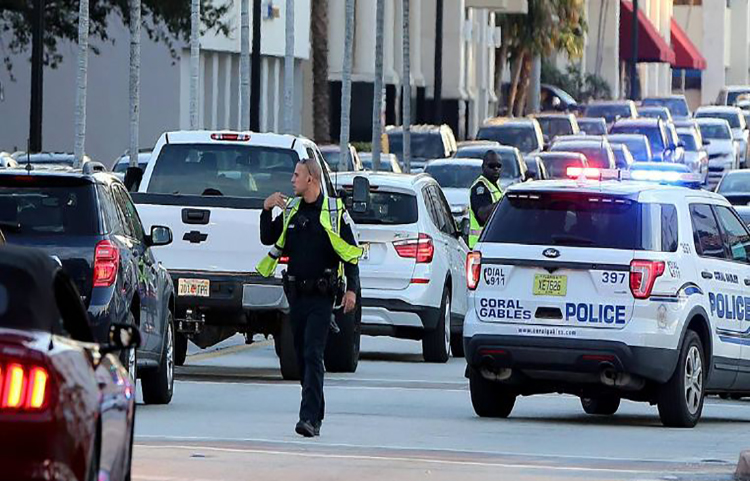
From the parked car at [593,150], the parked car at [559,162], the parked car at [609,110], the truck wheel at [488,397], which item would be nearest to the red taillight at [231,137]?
the truck wheel at [488,397]

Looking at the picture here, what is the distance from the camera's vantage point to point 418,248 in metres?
20.9

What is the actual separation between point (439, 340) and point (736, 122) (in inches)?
1899

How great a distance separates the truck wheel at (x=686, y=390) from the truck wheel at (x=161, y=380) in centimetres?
357

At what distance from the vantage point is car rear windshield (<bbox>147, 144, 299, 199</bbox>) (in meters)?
18.7

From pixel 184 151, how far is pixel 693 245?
526cm

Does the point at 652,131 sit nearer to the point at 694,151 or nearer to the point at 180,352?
the point at 694,151

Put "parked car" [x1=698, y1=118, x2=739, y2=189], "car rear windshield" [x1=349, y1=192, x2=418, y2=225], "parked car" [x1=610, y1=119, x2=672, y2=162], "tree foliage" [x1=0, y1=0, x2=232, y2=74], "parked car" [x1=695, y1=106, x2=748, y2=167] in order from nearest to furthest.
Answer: "car rear windshield" [x1=349, y1=192, x2=418, y2=225], "tree foliage" [x1=0, y1=0, x2=232, y2=74], "parked car" [x1=610, y1=119, x2=672, y2=162], "parked car" [x1=698, y1=118, x2=739, y2=189], "parked car" [x1=695, y1=106, x2=748, y2=167]

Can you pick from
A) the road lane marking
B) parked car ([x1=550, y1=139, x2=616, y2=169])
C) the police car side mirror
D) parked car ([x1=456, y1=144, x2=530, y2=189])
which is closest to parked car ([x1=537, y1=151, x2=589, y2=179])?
parked car ([x1=550, y1=139, x2=616, y2=169])

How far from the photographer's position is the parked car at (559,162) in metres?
40.2

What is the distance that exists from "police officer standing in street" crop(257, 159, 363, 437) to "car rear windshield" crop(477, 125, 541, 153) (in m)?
33.2

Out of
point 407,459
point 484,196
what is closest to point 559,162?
point 484,196

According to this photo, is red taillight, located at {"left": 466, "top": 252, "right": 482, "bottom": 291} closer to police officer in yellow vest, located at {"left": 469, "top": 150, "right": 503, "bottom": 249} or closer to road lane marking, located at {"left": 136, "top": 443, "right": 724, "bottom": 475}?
road lane marking, located at {"left": 136, "top": 443, "right": 724, "bottom": 475}

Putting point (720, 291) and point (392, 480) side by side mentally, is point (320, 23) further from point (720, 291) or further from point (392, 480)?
point (392, 480)

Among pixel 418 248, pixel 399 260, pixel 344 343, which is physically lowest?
pixel 344 343
